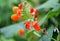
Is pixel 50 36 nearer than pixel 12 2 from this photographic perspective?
Yes

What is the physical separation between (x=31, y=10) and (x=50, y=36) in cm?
27

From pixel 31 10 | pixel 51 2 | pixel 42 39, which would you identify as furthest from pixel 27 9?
pixel 51 2

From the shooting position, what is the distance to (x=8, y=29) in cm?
212

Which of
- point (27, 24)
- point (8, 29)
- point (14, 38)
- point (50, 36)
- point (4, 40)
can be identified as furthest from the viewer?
point (14, 38)

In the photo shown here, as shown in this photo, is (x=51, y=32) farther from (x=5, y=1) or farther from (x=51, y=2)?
(x=5, y=1)

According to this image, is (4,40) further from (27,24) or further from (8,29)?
(27,24)

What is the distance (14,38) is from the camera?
2936 millimetres

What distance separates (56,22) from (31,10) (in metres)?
0.55

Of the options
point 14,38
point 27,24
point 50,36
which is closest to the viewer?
point 50,36

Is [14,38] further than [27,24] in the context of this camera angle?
Yes

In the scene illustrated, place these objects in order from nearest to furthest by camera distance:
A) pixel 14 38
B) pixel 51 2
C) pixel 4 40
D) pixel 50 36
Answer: pixel 50 36 < pixel 51 2 < pixel 4 40 < pixel 14 38

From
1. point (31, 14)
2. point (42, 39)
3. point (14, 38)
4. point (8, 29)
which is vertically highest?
point (31, 14)

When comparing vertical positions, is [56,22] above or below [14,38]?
above

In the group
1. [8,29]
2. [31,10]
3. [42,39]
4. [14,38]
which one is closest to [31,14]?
[31,10]
